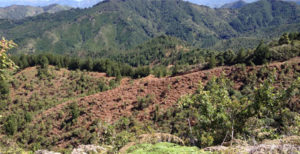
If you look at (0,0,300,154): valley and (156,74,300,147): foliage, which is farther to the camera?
(0,0,300,154): valley

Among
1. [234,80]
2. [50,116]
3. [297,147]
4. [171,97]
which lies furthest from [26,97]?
[297,147]

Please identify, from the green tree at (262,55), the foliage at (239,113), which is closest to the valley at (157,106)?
the foliage at (239,113)

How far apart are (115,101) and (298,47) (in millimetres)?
35002

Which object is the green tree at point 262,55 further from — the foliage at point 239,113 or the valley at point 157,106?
the foliage at point 239,113

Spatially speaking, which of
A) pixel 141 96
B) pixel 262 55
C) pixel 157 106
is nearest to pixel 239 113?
pixel 157 106

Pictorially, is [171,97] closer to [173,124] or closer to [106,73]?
[173,124]

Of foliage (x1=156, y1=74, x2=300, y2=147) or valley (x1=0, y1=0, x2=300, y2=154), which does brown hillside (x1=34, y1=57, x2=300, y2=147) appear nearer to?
valley (x1=0, y1=0, x2=300, y2=154)

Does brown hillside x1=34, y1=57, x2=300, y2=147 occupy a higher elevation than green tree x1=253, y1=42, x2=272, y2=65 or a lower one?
lower

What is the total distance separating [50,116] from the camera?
3406 centimetres

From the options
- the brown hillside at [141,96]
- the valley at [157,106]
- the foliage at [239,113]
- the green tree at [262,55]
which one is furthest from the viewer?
the green tree at [262,55]

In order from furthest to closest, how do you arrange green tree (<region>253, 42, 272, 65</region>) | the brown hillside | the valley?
green tree (<region>253, 42, 272, 65</region>)
the brown hillside
the valley

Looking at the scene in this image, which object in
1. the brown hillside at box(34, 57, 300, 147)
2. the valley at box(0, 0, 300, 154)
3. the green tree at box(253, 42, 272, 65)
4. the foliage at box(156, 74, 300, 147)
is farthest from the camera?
the green tree at box(253, 42, 272, 65)

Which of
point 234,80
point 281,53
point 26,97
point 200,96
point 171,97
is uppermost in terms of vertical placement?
point 281,53

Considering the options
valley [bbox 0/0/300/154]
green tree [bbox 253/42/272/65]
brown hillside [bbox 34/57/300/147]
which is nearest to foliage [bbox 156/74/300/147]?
valley [bbox 0/0/300/154]
